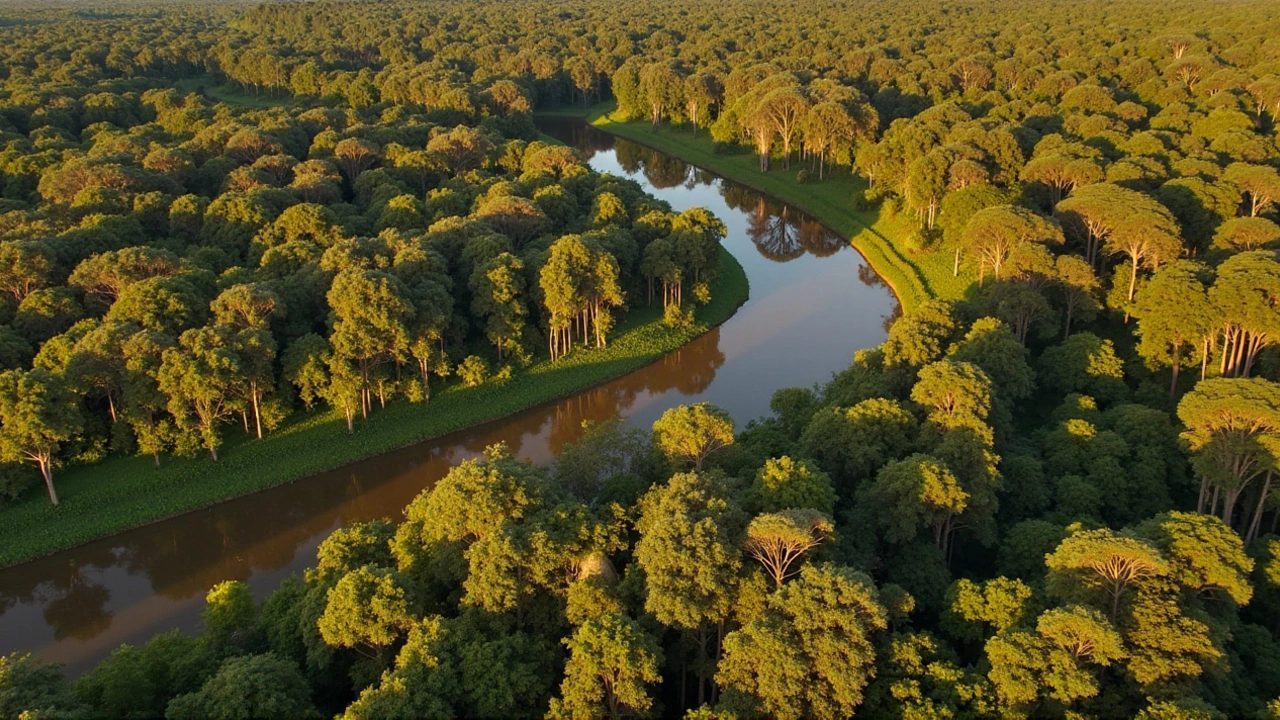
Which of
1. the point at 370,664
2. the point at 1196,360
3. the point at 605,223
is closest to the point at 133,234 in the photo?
the point at 605,223

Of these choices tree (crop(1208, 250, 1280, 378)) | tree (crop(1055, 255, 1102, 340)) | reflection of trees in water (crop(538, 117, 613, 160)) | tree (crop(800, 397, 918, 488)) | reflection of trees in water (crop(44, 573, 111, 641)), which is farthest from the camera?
reflection of trees in water (crop(538, 117, 613, 160))

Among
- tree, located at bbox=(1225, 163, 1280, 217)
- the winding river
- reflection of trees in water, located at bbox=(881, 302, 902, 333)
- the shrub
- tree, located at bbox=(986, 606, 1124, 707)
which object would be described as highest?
tree, located at bbox=(1225, 163, 1280, 217)

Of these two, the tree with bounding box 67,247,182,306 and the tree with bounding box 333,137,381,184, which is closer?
the tree with bounding box 67,247,182,306

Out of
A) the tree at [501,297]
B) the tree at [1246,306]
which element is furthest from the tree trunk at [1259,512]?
the tree at [501,297]

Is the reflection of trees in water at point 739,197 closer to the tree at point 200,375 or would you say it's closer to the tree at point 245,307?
the tree at point 245,307

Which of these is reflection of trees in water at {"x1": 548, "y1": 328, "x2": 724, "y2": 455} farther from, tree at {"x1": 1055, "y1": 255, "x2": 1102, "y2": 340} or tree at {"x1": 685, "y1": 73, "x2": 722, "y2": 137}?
tree at {"x1": 685, "y1": 73, "x2": 722, "y2": 137}

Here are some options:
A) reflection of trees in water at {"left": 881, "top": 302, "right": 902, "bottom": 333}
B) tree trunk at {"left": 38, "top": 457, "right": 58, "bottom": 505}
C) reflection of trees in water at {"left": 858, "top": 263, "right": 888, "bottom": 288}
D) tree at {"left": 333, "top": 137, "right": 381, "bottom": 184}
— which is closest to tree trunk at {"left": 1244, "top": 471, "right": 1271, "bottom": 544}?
reflection of trees in water at {"left": 881, "top": 302, "right": 902, "bottom": 333}

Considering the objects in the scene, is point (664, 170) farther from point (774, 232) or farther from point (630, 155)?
point (774, 232)
